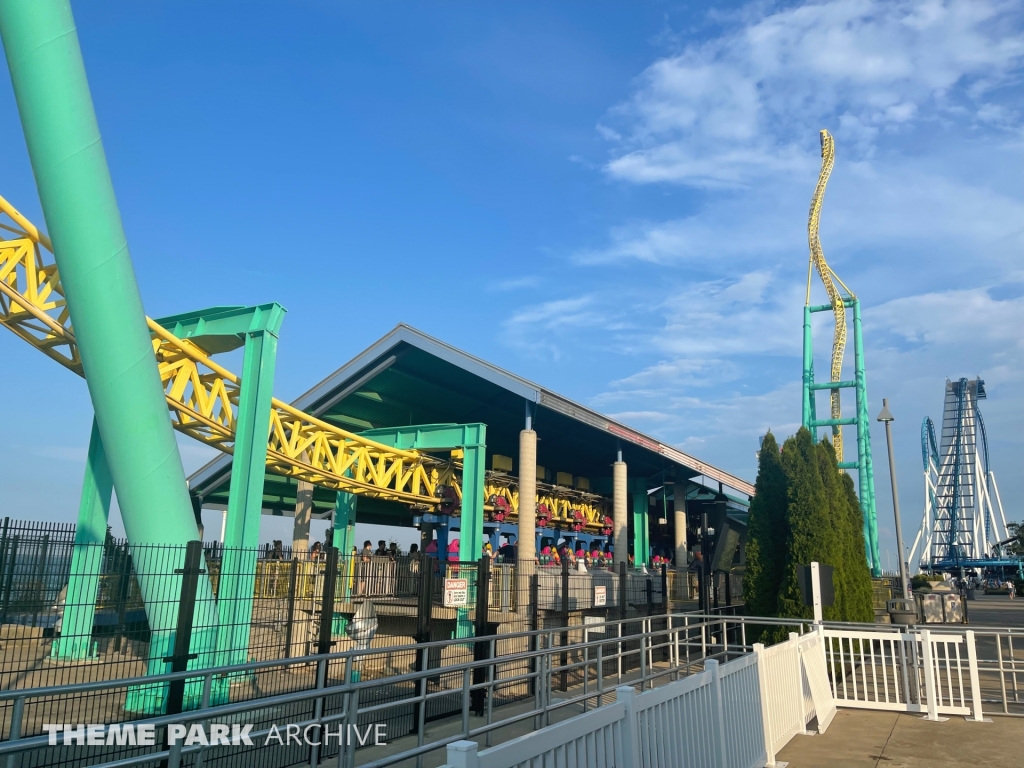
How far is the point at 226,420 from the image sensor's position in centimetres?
1777

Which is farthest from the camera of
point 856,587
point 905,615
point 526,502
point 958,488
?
point 958,488

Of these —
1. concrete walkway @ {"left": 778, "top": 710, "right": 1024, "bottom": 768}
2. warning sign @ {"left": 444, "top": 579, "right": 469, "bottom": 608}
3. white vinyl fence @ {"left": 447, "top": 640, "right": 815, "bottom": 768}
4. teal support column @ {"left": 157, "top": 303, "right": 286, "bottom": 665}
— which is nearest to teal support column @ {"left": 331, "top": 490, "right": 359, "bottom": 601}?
teal support column @ {"left": 157, "top": 303, "right": 286, "bottom": 665}

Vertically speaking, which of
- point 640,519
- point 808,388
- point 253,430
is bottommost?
point 253,430

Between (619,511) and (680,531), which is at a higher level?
(619,511)

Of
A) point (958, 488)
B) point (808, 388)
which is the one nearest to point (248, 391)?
point (808, 388)

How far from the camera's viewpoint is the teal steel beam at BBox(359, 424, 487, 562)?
70.6 ft

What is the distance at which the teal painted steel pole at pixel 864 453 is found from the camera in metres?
50.6

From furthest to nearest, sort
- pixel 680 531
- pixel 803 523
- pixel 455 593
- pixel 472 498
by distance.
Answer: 1. pixel 680 531
2. pixel 472 498
3. pixel 803 523
4. pixel 455 593

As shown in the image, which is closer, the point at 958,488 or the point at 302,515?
the point at 302,515

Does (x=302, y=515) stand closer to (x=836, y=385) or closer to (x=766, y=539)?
(x=766, y=539)

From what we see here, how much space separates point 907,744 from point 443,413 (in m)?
23.3

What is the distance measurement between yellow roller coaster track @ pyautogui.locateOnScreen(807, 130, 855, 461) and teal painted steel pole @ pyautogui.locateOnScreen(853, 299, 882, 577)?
479 cm

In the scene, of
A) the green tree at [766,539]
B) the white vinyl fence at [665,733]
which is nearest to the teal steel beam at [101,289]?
the white vinyl fence at [665,733]

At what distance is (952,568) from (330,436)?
10590 centimetres
